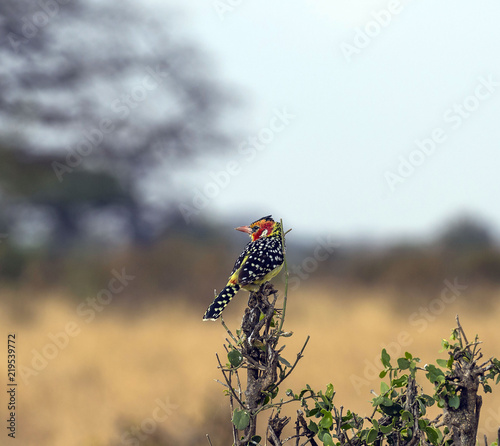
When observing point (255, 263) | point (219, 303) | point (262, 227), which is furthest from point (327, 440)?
point (262, 227)

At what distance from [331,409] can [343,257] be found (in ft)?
31.1

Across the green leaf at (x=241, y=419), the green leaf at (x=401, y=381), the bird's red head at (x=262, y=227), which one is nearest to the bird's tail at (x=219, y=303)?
the bird's red head at (x=262, y=227)

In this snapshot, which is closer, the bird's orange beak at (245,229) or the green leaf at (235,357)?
the green leaf at (235,357)

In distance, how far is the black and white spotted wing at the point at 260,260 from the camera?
122 inches

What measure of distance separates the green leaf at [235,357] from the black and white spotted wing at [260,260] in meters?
0.79

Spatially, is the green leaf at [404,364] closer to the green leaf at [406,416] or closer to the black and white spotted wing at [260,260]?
the green leaf at [406,416]

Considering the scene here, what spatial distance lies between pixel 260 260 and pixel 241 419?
121 centimetres

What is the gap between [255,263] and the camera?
3.24 m

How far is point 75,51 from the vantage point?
52.7ft

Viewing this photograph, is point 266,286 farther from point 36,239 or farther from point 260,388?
point 36,239

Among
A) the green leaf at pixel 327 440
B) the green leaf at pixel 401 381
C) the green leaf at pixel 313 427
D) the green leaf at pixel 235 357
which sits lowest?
the green leaf at pixel 327 440

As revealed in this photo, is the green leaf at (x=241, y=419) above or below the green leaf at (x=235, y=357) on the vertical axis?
Result: below

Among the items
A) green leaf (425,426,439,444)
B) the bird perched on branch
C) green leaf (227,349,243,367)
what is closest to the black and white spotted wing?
the bird perched on branch

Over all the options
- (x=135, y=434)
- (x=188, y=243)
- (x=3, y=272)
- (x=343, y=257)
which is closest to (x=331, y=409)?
(x=135, y=434)
